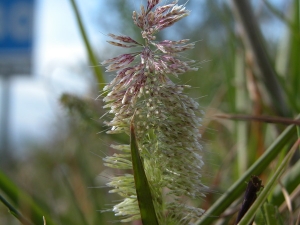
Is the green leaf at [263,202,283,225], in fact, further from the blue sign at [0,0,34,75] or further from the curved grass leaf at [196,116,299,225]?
the blue sign at [0,0,34,75]

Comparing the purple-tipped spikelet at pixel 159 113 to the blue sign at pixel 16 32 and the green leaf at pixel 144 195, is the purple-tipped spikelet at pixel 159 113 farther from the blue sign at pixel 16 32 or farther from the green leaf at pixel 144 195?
the blue sign at pixel 16 32

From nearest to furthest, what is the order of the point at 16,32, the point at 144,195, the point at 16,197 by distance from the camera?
the point at 144,195, the point at 16,197, the point at 16,32

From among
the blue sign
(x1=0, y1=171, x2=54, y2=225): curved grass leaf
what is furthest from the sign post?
(x1=0, y1=171, x2=54, y2=225): curved grass leaf

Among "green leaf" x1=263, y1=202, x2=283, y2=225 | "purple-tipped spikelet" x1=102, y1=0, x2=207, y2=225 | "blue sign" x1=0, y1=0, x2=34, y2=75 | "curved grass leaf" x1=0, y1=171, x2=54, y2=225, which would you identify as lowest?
"green leaf" x1=263, y1=202, x2=283, y2=225

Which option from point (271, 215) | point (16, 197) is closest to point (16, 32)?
point (16, 197)

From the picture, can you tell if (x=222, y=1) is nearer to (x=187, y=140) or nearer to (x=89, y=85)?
(x=187, y=140)

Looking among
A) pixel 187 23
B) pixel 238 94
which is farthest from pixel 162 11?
pixel 187 23

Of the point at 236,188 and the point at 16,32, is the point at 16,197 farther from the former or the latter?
the point at 16,32

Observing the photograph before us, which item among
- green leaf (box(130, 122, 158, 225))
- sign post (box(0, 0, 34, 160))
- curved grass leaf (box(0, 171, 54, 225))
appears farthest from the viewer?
sign post (box(0, 0, 34, 160))
